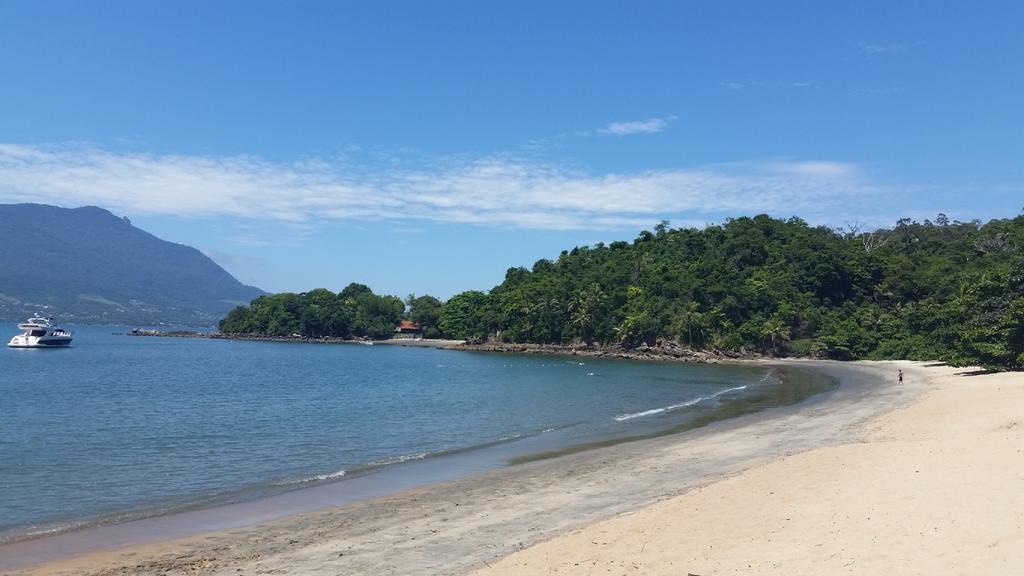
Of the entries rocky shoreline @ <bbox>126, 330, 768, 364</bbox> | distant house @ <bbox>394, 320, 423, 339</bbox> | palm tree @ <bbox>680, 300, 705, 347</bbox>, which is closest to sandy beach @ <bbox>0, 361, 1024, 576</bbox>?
rocky shoreline @ <bbox>126, 330, 768, 364</bbox>

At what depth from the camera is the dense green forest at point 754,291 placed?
94688 mm

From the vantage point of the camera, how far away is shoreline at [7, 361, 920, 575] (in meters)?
13.2

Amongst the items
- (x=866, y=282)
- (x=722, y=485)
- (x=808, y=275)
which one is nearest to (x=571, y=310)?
(x=808, y=275)

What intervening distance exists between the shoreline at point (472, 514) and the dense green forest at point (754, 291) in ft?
160

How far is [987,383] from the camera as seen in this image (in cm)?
4006

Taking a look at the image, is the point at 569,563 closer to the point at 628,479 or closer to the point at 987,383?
the point at 628,479

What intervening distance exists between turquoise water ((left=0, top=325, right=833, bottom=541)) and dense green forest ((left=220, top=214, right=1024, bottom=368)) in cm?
3371

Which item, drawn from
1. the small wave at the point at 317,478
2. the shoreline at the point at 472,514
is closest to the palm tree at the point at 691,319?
the shoreline at the point at 472,514

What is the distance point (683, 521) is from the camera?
1397 cm

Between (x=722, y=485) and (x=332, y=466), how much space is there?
13.1 metres

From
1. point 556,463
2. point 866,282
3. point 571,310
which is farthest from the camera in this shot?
point 571,310

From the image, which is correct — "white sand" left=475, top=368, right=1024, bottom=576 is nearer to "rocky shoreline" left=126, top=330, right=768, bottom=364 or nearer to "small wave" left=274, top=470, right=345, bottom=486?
"small wave" left=274, top=470, right=345, bottom=486

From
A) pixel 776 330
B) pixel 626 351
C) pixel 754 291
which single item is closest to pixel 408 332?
pixel 626 351

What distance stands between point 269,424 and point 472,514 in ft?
67.5
